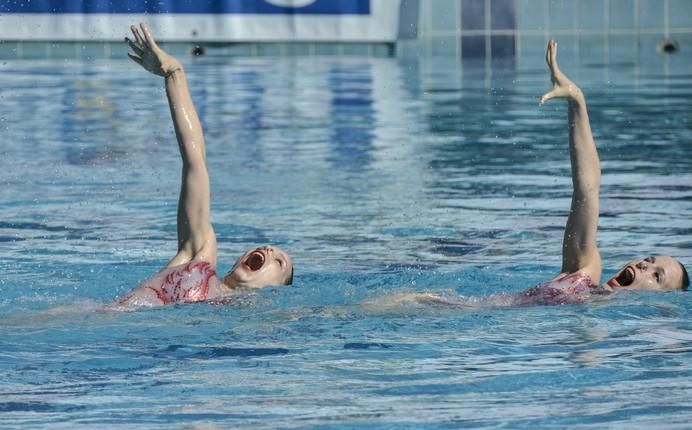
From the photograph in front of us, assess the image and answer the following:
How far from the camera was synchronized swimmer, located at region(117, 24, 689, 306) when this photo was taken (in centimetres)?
647

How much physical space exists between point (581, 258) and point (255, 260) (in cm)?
140

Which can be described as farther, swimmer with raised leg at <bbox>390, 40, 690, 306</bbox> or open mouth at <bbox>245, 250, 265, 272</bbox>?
open mouth at <bbox>245, 250, 265, 272</bbox>

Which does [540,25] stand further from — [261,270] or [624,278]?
[261,270]

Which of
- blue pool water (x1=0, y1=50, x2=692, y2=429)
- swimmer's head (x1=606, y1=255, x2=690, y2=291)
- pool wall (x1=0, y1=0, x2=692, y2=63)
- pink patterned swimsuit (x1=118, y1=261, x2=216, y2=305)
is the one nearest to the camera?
blue pool water (x1=0, y1=50, x2=692, y2=429)

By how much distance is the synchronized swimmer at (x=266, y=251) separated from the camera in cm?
647

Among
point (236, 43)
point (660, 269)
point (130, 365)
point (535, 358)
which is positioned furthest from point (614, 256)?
point (236, 43)

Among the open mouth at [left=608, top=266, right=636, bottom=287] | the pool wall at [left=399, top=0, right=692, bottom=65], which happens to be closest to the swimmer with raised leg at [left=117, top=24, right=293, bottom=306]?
the open mouth at [left=608, top=266, right=636, bottom=287]

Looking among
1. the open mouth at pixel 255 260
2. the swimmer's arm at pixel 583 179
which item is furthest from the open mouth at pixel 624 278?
the open mouth at pixel 255 260

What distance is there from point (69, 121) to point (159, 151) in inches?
107

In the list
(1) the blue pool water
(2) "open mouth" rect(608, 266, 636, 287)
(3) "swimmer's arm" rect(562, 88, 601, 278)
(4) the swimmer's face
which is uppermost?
(3) "swimmer's arm" rect(562, 88, 601, 278)

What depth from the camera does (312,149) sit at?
518 inches

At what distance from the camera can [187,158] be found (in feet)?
21.4

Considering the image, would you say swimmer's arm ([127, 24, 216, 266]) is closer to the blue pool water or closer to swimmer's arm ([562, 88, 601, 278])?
the blue pool water

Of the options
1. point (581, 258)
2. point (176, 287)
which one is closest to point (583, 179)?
point (581, 258)
